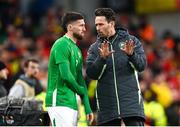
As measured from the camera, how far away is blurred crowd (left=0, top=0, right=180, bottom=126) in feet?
53.2

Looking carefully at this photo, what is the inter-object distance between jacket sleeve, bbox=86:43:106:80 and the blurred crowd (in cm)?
536

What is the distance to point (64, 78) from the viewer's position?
386 inches

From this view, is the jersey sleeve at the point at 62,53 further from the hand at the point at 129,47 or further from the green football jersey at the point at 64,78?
the hand at the point at 129,47

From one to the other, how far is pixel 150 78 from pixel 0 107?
910 centimetres

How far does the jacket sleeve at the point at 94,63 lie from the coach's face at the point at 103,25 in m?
0.20

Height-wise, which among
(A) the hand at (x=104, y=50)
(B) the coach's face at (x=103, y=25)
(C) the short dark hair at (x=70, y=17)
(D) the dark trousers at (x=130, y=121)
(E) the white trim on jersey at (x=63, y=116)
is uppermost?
(C) the short dark hair at (x=70, y=17)

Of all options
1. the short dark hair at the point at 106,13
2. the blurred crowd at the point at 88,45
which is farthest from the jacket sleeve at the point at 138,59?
the blurred crowd at the point at 88,45

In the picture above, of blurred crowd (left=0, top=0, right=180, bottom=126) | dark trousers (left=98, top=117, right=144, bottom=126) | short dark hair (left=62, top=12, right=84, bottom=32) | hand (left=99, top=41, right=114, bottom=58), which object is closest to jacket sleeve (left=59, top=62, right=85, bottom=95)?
hand (left=99, top=41, right=114, bottom=58)

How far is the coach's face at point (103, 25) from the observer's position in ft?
33.1

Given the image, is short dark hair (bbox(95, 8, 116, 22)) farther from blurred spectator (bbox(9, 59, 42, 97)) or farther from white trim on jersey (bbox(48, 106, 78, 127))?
blurred spectator (bbox(9, 59, 42, 97))

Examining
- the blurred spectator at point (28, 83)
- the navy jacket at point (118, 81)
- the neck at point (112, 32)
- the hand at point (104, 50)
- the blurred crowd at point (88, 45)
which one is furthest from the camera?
the blurred crowd at point (88, 45)

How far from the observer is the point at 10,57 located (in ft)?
60.2

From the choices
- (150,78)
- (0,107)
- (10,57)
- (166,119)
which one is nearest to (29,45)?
(10,57)

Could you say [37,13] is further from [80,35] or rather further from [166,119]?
[80,35]
